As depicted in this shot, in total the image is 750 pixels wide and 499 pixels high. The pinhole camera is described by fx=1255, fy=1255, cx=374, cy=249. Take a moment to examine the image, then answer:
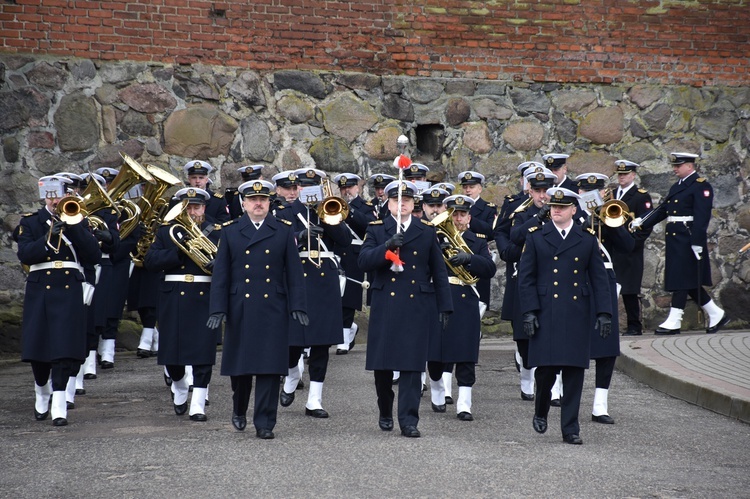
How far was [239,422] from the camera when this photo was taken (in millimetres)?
9727

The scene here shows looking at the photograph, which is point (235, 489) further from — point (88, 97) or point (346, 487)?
point (88, 97)

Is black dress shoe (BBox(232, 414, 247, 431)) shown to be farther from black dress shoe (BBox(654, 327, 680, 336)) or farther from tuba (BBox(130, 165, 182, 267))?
black dress shoe (BBox(654, 327, 680, 336))

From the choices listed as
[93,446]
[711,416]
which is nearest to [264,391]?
[93,446]

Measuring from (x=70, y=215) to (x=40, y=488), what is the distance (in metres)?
3.41

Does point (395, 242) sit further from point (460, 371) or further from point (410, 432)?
point (460, 371)

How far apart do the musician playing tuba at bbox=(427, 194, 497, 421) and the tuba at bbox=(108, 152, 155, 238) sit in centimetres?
376

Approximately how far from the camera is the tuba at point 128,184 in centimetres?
1339

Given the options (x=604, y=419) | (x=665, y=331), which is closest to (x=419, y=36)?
(x=665, y=331)

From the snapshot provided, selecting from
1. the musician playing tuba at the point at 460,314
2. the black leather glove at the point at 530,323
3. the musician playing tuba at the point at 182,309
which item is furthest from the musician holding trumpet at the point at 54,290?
the black leather glove at the point at 530,323

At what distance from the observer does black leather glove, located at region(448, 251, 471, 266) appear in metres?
10.5

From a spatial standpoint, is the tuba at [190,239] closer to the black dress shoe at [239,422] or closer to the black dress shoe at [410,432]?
the black dress shoe at [239,422]

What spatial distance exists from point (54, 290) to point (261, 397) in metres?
2.35

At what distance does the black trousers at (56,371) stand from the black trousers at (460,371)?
3059 millimetres

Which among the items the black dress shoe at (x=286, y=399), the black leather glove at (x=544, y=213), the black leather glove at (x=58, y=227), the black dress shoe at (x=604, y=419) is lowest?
the black dress shoe at (x=286, y=399)
